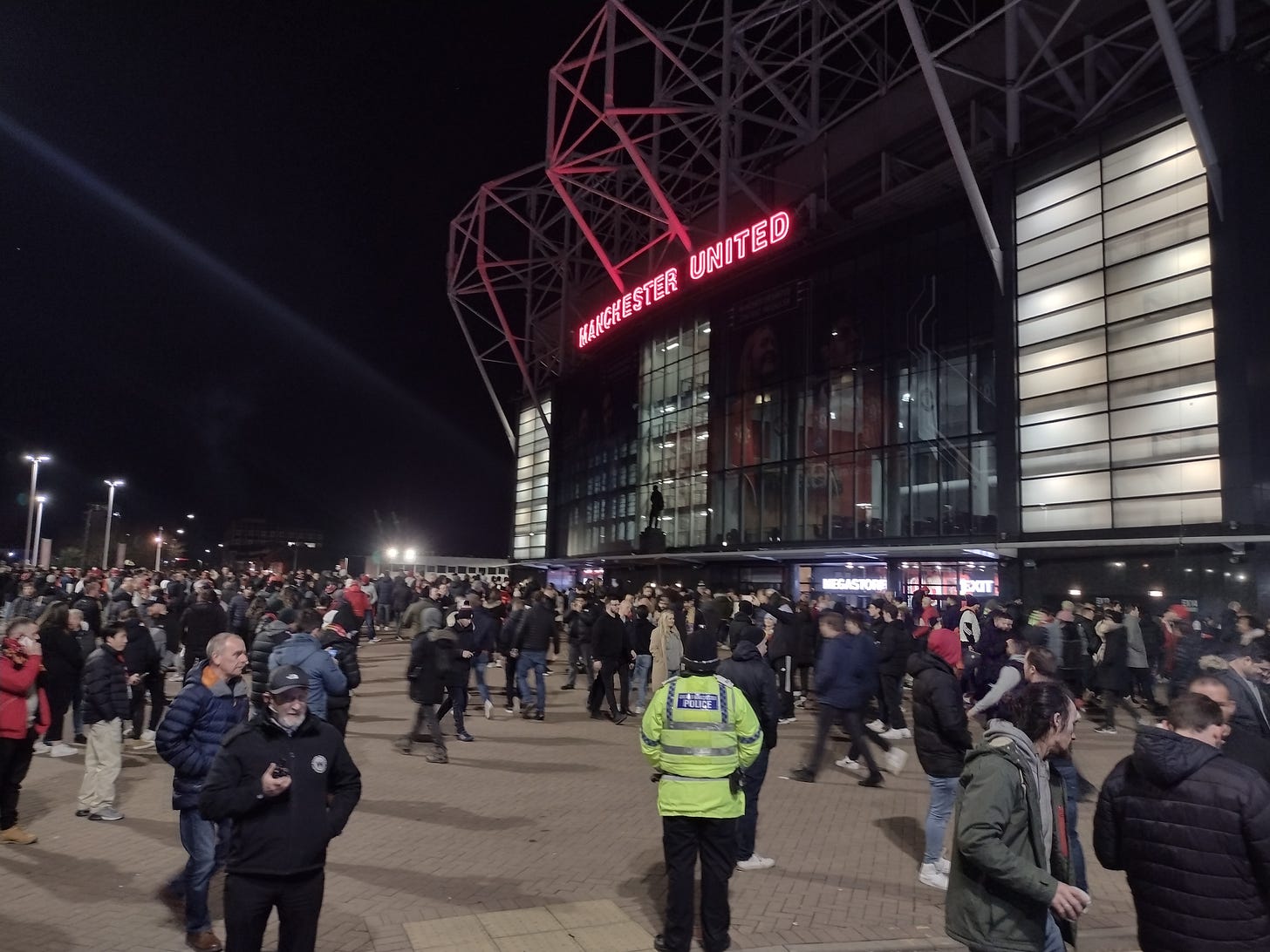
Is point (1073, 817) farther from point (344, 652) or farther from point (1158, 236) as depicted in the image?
point (1158, 236)

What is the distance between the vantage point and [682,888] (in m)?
4.82

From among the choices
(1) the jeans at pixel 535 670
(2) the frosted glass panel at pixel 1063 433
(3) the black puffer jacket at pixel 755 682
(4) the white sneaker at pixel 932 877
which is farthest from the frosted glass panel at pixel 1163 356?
(3) the black puffer jacket at pixel 755 682

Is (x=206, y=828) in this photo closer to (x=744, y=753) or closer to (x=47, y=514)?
(x=744, y=753)

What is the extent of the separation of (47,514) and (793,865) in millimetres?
75817

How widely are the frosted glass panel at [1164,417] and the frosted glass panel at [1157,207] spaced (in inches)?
182

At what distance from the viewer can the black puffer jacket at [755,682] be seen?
6316mm

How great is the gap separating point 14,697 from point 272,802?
15.1 feet

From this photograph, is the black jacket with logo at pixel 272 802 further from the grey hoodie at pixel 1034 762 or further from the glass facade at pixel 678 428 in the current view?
the glass facade at pixel 678 428

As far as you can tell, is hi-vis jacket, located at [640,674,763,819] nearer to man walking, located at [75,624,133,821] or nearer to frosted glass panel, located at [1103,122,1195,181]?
man walking, located at [75,624,133,821]

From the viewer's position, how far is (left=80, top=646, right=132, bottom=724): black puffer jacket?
23.8ft

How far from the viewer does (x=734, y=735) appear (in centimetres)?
489

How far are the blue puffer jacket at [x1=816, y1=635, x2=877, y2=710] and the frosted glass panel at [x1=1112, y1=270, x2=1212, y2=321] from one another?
664 inches

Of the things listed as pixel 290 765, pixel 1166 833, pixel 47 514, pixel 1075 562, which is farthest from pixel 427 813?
pixel 47 514

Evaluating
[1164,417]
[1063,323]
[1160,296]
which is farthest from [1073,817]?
[1063,323]
